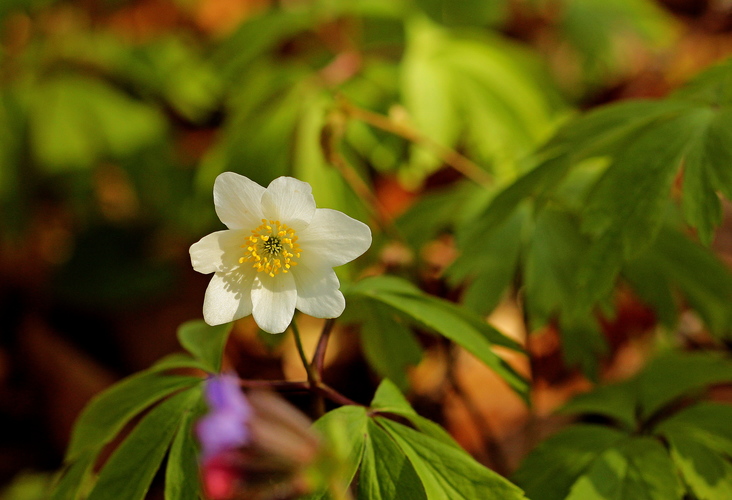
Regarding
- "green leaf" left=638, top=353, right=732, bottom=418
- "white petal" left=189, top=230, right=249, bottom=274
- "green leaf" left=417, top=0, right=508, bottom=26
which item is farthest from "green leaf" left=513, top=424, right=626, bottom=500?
"green leaf" left=417, top=0, right=508, bottom=26

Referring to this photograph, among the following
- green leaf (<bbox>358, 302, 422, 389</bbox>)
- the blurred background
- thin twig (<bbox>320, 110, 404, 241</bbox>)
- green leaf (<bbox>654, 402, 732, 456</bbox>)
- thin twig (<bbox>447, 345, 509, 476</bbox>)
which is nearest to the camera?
green leaf (<bbox>654, 402, 732, 456</bbox>)

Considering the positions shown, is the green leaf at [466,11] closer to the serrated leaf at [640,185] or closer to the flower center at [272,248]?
the serrated leaf at [640,185]

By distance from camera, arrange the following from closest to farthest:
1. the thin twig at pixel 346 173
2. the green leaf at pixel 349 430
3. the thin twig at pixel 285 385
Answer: the green leaf at pixel 349 430 < the thin twig at pixel 285 385 < the thin twig at pixel 346 173

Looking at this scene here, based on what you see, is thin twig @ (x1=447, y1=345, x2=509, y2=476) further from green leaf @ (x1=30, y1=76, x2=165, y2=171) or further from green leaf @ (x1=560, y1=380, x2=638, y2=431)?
green leaf @ (x1=30, y1=76, x2=165, y2=171)

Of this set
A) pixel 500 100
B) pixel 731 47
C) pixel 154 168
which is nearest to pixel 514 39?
pixel 731 47

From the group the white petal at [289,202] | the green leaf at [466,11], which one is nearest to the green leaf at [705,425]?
the white petal at [289,202]

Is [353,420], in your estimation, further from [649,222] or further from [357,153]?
[357,153]

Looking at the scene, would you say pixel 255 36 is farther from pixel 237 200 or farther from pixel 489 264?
pixel 237 200
